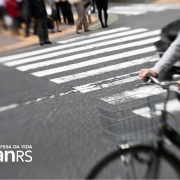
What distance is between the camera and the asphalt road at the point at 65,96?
418 centimetres

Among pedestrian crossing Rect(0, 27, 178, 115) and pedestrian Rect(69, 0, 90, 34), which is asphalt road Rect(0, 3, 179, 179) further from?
pedestrian Rect(69, 0, 90, 34)

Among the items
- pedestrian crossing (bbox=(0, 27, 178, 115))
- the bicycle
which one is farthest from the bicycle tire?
pedestrian crossing (bbox=(0, 27, 178, 115))

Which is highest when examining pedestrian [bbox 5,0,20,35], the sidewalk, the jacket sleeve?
the jacket sleeve

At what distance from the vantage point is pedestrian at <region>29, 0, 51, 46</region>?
11.0 meters

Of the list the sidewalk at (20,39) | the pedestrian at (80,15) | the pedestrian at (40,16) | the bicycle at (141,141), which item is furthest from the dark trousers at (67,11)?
the bicycle at (141,141)

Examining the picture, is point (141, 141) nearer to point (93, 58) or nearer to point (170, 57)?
point (170, 57)

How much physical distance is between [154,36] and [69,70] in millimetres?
3802

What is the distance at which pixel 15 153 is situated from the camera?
4.55 m

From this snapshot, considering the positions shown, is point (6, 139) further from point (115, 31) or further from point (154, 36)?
point (115, 31)

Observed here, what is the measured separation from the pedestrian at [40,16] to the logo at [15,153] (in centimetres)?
709

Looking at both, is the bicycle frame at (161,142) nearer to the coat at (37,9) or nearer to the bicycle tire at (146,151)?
the bicycle tire at (146,151)

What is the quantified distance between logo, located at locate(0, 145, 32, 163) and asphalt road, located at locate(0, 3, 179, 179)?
0.26 feet

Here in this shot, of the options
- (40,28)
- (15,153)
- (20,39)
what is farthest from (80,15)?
(15,153)

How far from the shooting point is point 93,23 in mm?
15211
